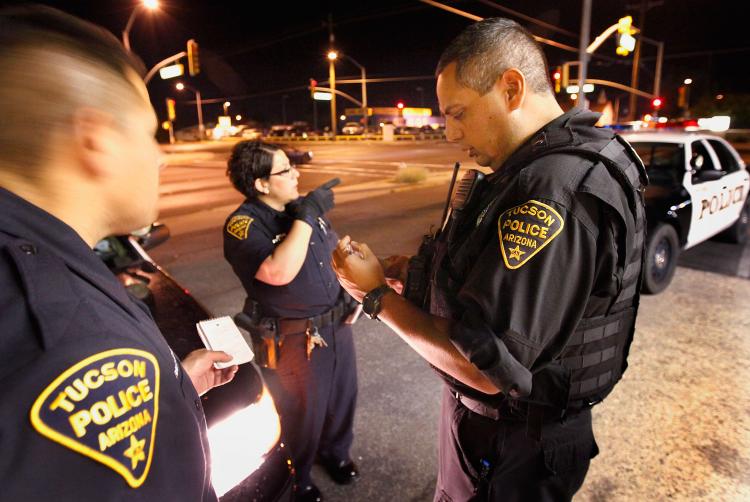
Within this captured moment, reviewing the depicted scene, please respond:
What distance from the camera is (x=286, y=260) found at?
2.32 m

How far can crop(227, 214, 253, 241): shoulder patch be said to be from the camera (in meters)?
2.38

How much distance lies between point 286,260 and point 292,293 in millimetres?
179

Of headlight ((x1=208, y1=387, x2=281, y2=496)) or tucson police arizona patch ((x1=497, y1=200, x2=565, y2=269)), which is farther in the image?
headlight ((x1=208, y1=387, x2=281, y2=496))

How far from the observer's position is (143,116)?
86cm

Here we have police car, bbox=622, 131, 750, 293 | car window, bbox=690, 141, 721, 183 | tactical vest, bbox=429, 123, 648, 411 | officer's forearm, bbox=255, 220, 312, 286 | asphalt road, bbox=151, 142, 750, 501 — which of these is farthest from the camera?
car window, bbox=690, 141, 721, 183

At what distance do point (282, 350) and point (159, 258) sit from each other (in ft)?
17.1

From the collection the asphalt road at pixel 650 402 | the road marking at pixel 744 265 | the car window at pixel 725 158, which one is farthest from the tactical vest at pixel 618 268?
the car window at pixel 725 158

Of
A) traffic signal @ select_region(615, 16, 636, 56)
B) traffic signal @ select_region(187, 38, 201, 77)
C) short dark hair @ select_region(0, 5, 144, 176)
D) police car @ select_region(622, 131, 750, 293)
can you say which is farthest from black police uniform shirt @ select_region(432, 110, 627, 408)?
traffic signal @ select_region(187, 38, 201, 77)

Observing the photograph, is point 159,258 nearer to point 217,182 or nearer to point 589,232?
point 589,232

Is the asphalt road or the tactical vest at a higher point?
the tactical vest

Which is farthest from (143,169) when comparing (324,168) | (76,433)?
(324,168)

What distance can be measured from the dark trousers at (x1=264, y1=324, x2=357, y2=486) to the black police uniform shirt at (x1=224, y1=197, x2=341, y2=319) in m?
0.15

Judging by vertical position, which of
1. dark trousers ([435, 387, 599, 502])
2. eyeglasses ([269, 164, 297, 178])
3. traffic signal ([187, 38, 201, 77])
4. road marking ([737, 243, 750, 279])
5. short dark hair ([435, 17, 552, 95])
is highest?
traffic signal ([187, 38, 201, 77])

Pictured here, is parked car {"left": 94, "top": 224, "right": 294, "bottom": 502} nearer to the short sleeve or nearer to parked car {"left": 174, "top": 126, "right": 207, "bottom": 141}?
the short sleeve
